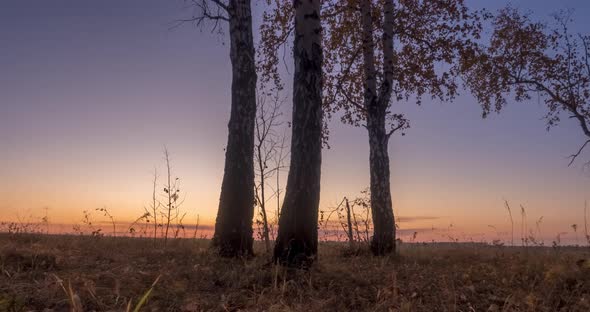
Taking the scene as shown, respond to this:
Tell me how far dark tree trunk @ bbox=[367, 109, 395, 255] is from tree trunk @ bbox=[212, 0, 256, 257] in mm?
3744

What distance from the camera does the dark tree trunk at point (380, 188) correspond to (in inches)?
496

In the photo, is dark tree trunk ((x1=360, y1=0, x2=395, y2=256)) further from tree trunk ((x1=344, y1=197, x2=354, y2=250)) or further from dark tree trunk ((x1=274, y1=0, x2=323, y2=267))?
dark tree trunk ((x1=274, y1=0, x2=323, y2=267))

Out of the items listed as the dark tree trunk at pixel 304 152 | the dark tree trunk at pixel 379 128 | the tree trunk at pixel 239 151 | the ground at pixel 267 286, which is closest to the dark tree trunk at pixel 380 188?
the dark tree trunk at pixel 379 128

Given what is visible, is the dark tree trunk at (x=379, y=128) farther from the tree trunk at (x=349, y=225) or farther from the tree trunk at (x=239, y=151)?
the tree trunk at (x=239, y=151)

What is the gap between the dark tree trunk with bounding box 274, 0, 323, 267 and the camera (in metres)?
8.07

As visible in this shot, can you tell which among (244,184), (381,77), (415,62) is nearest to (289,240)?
(244,184)

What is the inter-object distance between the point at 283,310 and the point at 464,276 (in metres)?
3.67

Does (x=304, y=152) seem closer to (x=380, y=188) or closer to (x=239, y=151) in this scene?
(x=239, y=151)

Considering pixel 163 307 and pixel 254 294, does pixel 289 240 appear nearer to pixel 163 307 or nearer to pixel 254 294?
pixel 254 294

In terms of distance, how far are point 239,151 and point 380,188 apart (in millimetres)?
4242

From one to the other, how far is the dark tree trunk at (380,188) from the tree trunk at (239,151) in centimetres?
374

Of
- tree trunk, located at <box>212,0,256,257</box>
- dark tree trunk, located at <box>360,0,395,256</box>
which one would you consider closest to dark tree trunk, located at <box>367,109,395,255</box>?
dark tree trunk, located at <box>360,0,395,256</box>

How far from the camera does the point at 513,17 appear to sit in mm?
19766

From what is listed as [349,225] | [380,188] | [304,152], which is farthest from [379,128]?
[304,152]
